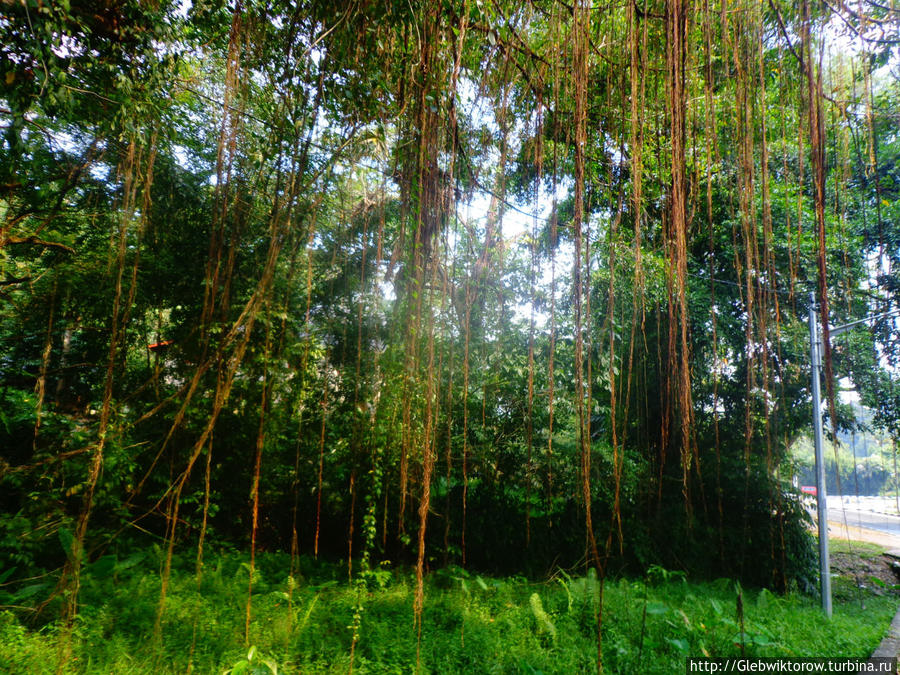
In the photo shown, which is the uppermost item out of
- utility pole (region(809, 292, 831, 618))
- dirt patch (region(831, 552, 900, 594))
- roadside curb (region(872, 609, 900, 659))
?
utility pole (region(809, 292, 831, 618))

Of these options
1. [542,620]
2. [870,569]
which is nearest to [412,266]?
[542,620]

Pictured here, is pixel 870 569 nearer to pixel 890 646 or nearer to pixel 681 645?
pixel 890 646

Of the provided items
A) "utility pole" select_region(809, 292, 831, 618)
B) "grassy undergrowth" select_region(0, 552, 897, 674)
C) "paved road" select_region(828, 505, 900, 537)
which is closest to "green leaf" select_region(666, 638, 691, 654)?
"grassy undergrowth" select_region(0, 552, 897, 674)

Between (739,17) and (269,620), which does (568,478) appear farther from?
(739,17)

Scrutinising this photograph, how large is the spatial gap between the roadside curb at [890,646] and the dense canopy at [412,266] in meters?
1.12

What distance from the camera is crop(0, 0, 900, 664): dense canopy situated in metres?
1.46

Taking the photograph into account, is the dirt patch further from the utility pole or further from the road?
the utility pole

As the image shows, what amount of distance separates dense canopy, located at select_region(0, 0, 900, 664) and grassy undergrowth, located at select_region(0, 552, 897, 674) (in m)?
0.27

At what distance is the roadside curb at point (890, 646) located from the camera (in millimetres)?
2561

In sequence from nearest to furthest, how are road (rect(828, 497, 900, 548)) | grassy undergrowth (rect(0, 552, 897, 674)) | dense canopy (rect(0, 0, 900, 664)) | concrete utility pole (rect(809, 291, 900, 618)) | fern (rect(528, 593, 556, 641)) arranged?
dense canopy (rect(0, 0, 900, 664)) → grassy undergrowth (rect(0, 552, 897, 674)) → fern (rect(528, 593, 556, 641)) → concrete utility pole (rect(809, 291, 900, 618)) → road (rect(828, 497, 900, 548))

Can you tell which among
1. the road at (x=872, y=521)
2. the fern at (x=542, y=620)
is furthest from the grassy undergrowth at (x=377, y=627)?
the road at (x=872, y=521)

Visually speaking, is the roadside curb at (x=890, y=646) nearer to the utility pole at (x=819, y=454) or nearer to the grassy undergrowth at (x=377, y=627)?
the grassy undergrowth at (x=377, y=627)

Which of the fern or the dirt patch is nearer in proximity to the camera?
the fern

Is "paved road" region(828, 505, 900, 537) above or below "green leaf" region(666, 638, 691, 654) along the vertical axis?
below
